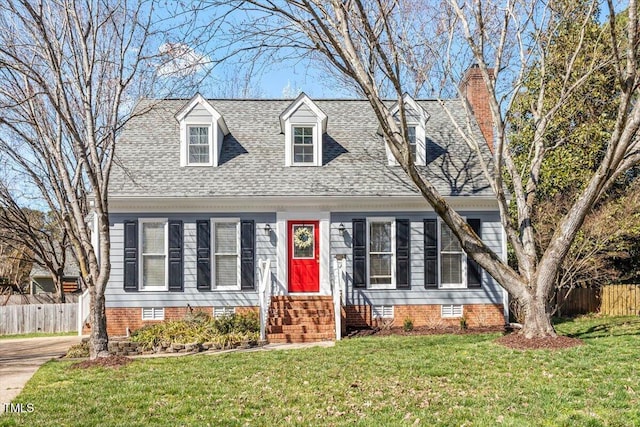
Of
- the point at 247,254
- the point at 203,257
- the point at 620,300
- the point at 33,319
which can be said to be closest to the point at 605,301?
the point at 620,300

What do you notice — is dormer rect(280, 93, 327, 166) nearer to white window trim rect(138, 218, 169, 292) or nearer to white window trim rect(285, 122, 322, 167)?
white window trim rect(285, 122, 322, 167)

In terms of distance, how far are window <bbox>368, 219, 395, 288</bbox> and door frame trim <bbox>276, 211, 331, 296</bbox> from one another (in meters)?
1.07

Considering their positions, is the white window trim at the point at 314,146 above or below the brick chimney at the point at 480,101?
below

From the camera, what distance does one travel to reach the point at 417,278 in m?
13.9

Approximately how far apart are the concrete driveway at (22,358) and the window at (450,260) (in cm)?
898

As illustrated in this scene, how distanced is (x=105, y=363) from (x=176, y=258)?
4290 millimetres

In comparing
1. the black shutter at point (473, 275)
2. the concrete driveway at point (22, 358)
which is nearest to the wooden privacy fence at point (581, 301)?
the black shutter at point (473, 275)

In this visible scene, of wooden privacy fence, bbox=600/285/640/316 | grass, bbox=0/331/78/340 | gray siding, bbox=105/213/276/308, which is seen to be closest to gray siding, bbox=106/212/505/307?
gray siding, bbox=105/213/276/308

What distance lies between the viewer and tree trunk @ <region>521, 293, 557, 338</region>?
9.82 metres

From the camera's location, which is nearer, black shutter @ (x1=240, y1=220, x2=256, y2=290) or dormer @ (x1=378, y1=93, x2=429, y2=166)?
black shutter @ (x1=240, y1=220, x2=256, y2=290)

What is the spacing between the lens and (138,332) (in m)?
12.5

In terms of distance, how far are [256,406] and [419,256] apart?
8.19 meters

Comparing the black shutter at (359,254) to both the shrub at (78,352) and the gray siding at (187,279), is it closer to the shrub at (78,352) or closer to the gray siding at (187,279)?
the gray siding at (187,279)

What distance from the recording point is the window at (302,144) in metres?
14.7
